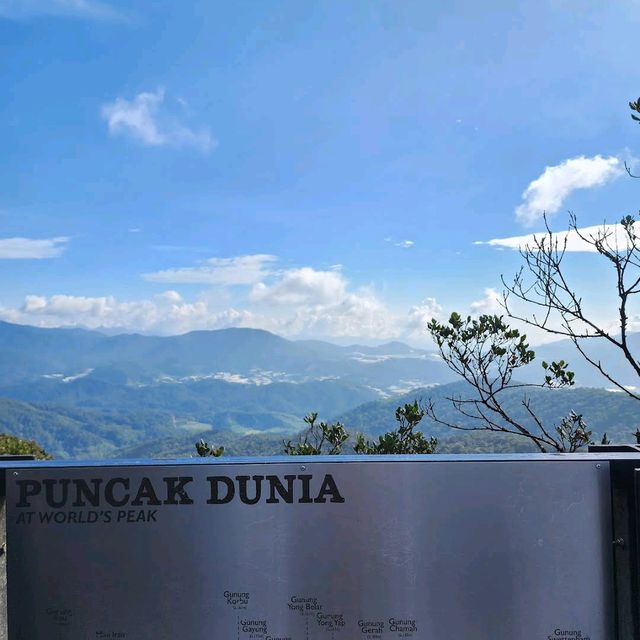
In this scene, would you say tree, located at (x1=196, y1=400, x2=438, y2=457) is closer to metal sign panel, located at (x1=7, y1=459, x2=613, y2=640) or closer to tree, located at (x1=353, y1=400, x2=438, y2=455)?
tree, located at (x1=353, y1=400, x2=438, y2=455)

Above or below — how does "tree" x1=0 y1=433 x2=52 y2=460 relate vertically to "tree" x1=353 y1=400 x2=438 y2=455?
below

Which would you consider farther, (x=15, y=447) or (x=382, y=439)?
(x=15, y=447)

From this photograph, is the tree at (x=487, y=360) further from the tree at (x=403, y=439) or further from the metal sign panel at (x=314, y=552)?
the metal sign panel at (x=314, y=552)

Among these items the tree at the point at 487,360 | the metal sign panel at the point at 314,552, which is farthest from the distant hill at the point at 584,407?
the metal sign panel at the point at 314,552

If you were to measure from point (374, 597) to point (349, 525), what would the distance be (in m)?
0.26

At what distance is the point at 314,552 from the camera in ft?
6.76

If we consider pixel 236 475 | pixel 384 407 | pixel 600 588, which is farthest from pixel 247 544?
pixel 384 407

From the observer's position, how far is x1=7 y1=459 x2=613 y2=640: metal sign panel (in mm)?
2039

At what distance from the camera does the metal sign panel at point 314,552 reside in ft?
6.69

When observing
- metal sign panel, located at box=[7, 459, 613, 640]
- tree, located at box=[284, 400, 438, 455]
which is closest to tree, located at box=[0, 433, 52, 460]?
tree, located at box=[284, 400, 438, 455]

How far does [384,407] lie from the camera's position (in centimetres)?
18262

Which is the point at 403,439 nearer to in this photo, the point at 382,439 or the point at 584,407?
the point at 382,439

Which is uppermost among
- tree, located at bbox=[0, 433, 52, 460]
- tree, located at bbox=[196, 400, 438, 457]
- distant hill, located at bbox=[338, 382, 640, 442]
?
tree, located at bbox=[196, 400, 438, 457]

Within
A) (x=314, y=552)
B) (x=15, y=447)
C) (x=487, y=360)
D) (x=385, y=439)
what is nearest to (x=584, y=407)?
(x=487, y=360)
